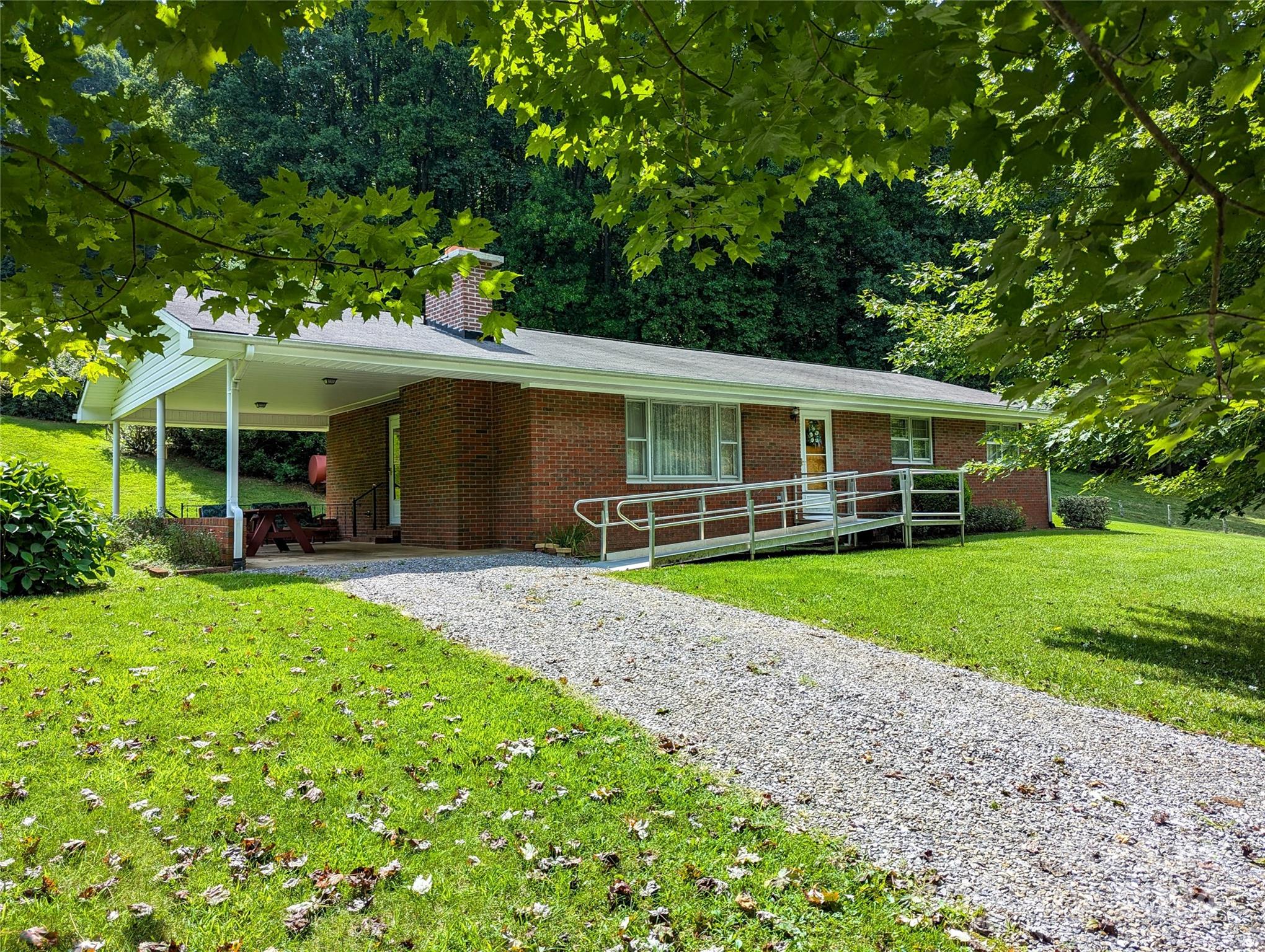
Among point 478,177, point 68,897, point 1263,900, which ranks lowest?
point 1263,900

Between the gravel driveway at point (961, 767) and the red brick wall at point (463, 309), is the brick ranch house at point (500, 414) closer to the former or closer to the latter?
the red brick wall at point (463, 309)

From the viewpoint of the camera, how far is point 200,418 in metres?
18.8

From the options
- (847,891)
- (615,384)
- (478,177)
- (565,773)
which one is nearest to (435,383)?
(615,384)

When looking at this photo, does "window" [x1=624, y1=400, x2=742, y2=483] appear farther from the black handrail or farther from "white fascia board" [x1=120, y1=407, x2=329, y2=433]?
"white fascia board" [x1=120, y1=407, x2=329, y2=433]

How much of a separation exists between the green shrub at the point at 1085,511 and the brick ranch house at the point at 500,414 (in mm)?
3979

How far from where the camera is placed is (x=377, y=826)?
3580mm

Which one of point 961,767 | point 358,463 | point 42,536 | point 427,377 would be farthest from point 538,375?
point 961,767

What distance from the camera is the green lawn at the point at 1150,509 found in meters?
28.3

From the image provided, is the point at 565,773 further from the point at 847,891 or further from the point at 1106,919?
the point at 1106,919

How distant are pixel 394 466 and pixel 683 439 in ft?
19.9

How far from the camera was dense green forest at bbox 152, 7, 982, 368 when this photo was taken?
33.6 m

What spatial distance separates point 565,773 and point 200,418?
58.5 ft

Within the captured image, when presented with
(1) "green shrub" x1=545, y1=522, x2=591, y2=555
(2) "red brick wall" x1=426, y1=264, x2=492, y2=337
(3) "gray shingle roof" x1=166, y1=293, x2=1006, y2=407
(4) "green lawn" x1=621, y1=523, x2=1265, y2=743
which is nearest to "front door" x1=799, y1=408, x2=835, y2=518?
(3) "gray shingle roof" x1=166, y1=293, x2=1006, y2=407

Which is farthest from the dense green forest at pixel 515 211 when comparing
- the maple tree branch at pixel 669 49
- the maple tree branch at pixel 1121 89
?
the maple tree branch at pixel 1121 89
